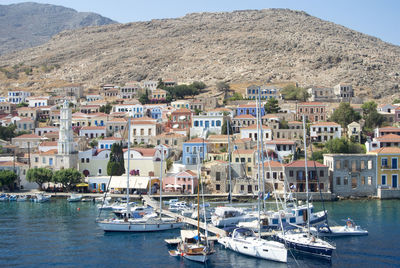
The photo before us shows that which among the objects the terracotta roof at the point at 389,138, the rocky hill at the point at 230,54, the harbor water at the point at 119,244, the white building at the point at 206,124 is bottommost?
the harbor water at the point at 119,244

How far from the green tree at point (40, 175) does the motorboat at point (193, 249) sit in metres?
28.5

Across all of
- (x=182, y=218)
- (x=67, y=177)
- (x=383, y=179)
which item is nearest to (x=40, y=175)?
(x=67, y=177)

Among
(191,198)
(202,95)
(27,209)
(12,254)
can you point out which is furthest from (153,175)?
(202,95)

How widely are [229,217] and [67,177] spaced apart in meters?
23.5

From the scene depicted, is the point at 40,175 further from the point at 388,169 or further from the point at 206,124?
the point at 388,169

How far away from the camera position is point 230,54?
13850cm

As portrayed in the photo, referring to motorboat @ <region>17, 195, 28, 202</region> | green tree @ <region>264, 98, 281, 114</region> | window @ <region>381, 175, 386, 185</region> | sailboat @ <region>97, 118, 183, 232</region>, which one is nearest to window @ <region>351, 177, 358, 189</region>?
window @ <region>381, 175, 386, 185</region>

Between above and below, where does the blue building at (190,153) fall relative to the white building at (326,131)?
below

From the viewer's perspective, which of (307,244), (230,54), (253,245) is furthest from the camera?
(230,54)

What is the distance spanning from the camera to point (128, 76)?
135 meters

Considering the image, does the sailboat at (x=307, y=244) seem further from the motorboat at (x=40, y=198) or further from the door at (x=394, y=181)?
the motorboat at (x=40, y=198)

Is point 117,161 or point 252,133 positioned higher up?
point 252,133

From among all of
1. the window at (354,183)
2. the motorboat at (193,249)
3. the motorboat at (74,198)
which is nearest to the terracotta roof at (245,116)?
the window at (354,183)

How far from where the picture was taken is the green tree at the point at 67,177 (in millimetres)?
57938
